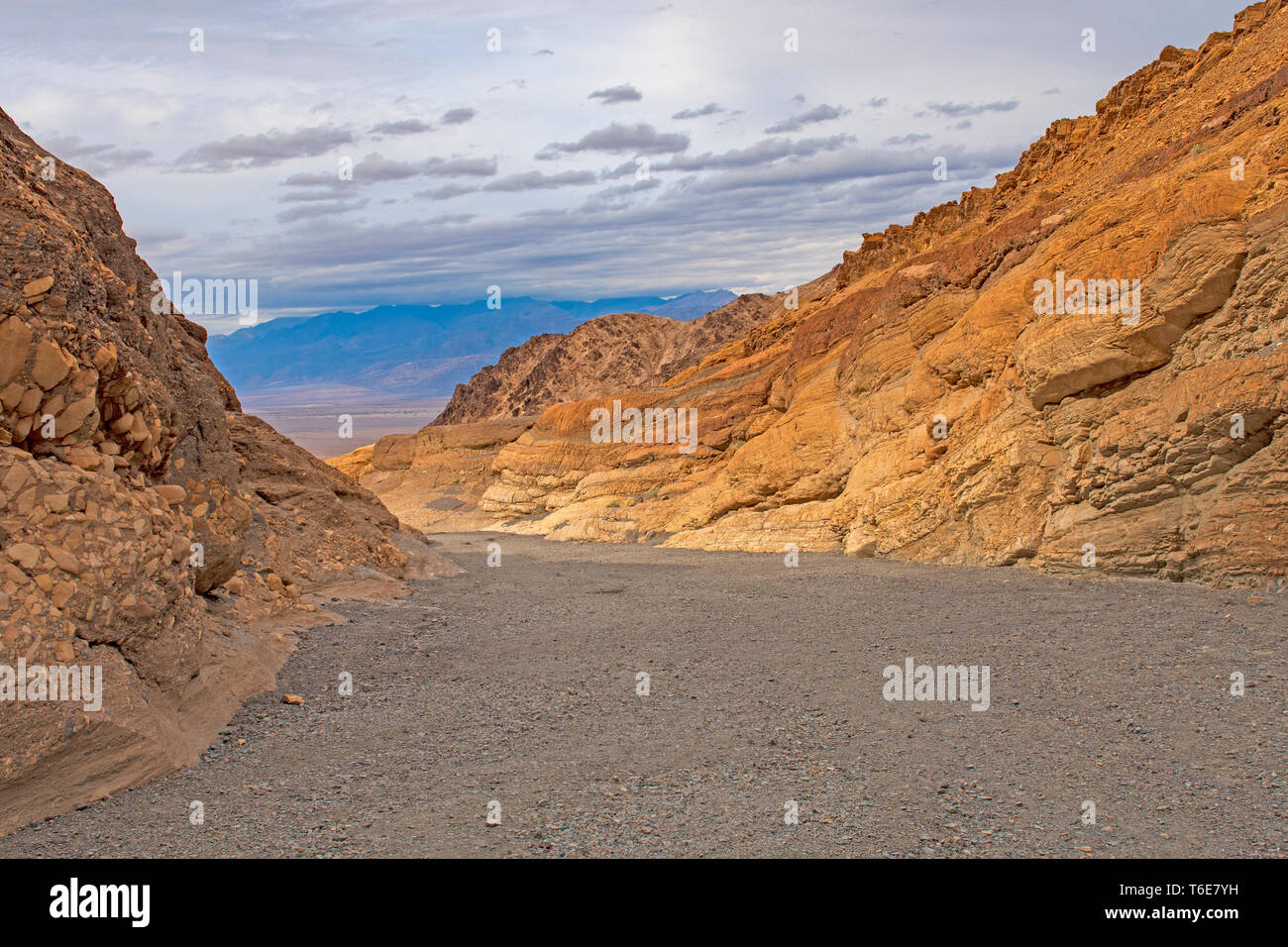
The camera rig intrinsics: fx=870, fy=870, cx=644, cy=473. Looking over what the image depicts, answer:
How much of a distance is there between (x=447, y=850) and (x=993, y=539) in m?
10.4

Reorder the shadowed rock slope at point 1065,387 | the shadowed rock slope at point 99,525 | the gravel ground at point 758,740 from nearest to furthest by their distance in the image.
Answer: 1. the gravel ground at point 758,740
2. the shadowed rock slope at point 99,525
3. the shadowed rock slope at point 1065,387

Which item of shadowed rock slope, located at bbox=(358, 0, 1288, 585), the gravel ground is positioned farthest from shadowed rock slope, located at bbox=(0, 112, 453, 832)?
shadowed rock slope, located at bbox=(358, 0, 1288, 585)

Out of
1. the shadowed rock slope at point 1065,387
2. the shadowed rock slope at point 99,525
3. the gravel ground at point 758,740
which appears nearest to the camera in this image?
the gravel ground at point 758,740

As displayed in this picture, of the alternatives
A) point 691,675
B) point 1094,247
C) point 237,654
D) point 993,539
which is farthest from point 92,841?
point 1094,247

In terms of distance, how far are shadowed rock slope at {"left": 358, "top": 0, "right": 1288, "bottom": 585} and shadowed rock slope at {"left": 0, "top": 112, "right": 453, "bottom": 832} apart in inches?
402

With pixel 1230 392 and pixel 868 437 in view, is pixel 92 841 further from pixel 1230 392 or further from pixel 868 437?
pixel 868 437

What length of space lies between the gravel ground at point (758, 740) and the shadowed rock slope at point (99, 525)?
39 centimetres

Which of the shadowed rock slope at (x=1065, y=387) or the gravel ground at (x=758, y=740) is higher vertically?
the shadowed rock slope at (x=1065, y=387)

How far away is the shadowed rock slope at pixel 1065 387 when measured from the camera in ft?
34.4

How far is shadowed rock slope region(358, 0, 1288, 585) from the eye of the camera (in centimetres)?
1048

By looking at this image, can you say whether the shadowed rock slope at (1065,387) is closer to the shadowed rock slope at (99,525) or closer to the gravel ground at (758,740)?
the gravel ground at (758,740)

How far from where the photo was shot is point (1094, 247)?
1302 cm

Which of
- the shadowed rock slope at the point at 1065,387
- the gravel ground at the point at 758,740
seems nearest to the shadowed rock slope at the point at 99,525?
the gravel ground at the point at 758,740

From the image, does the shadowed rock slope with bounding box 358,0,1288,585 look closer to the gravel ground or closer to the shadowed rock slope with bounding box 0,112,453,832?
the gravel ground
